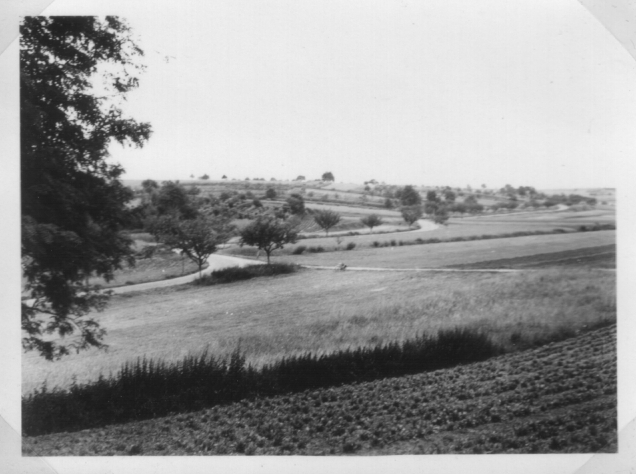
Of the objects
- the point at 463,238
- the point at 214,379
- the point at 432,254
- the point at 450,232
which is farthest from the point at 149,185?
the point at 463,238

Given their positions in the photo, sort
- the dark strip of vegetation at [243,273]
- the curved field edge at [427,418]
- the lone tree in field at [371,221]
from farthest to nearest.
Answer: the lone tree in field at [371,221]
the dark strip of vegetation at [243,273]
the curved field edge at [427,418]

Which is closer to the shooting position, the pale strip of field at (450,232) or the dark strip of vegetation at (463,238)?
the dark strip of vegetation at (463,238)

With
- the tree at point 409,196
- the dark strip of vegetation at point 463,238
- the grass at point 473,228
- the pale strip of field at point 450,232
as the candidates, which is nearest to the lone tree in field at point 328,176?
the grass at point 473,228

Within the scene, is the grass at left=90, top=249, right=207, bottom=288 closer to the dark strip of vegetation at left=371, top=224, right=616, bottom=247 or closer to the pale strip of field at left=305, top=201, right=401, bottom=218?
the pale strip of field at left=305, top=201, right=401, bottom=218

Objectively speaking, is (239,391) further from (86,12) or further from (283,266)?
(86,12)

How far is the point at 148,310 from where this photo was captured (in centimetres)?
552

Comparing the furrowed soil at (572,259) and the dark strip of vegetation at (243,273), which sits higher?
the furrowed soil at (572,259)

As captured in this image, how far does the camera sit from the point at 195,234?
220 inches

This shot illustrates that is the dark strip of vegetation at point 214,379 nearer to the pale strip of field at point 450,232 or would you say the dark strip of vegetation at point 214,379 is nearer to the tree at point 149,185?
the pale strip of field at point 450,232

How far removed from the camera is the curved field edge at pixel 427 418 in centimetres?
502

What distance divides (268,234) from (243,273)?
1.90 ft

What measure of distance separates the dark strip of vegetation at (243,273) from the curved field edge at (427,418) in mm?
1466

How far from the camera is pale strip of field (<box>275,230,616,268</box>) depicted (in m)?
5.53

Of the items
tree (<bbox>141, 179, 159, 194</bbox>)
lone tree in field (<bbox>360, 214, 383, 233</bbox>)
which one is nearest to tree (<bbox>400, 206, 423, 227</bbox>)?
lone tree in field (<bbox>360, 214, 383, 233</bbox>)
